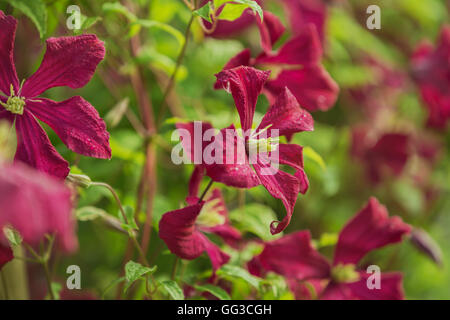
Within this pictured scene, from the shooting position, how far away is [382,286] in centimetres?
63

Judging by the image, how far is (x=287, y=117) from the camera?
53 centimetres

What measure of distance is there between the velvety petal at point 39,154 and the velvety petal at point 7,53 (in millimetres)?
45

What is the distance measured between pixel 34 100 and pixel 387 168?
2.47 ft

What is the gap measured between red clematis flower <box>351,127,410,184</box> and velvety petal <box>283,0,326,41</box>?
0.75 ft

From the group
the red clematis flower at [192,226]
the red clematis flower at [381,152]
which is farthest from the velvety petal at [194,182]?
the red clematis flower at [381,152]

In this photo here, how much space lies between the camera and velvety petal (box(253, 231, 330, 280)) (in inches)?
24.2

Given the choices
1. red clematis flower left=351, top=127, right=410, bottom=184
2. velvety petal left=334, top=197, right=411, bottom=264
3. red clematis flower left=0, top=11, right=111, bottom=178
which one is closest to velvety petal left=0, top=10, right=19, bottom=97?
red clematis flower left=0, top=11, right=111, bottom=178

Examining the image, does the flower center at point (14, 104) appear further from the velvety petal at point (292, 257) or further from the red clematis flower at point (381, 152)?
the red clematis flower at point (381, 152)

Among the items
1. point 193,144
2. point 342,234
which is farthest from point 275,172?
point 342,234

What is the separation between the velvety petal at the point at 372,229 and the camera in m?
0.64

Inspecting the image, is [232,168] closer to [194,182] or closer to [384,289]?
[194,182]

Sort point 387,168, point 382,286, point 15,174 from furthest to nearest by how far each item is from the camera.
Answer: point 387,168 → point 382,286 → point 15,174

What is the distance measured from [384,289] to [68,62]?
0.42 metres
